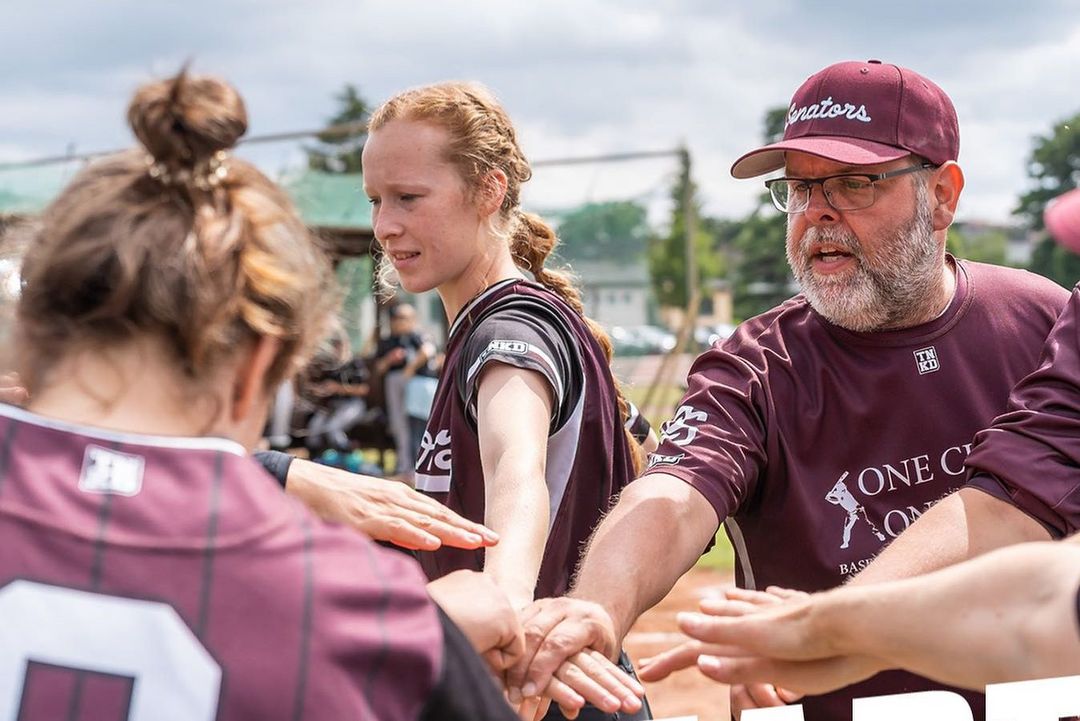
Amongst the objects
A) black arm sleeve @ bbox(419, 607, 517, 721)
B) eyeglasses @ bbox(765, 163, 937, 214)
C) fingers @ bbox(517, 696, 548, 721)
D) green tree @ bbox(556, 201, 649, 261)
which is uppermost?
green tree @ bbox(556, 201, 649, 261)

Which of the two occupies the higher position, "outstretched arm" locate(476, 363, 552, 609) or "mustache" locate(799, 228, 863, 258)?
"mustache" locate(799, 228, 863, 258)

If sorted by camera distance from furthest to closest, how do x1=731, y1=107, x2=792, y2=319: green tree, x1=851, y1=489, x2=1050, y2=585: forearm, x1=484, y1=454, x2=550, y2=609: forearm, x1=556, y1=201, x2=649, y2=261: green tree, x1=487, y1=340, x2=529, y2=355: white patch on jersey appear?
x1=731, y1=107, x2=792, y2=319: green tree < x1=556, y1=201, x2=649, y2=261: green tree < x1=487, y1=340, x2=529, y2=355: white patch on jersey < x1=851, y1=489, x2=1050, y2=585: forearm < x1=484, y1=454, x2=550, y2=609: forearm

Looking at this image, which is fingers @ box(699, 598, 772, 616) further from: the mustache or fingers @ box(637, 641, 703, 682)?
the mustache

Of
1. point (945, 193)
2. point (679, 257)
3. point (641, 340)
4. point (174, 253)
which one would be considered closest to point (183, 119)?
point (174, 253)

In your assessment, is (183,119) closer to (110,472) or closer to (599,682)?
(110,472)

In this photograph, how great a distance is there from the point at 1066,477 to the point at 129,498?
1.90m

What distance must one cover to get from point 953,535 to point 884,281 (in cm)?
65

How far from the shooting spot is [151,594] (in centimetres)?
119

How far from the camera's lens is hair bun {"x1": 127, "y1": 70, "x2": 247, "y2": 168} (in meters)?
1.34

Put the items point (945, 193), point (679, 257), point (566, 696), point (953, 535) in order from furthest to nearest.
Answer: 1. point (679, 257)
2. point (945, 193)
3. point (953, 535)
4. point (566, 696)

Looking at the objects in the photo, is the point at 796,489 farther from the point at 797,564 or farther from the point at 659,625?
the point at 659,625

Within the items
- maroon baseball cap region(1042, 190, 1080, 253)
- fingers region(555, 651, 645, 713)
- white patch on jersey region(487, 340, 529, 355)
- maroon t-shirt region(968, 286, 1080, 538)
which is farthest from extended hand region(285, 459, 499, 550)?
maroon baseball cap region(1042, 190, 1080, 253)

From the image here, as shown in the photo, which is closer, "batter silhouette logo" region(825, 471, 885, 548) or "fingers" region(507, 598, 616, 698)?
"fingers" region(507, 598, 616, 698)

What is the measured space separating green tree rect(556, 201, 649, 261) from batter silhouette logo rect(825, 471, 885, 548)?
11160 mm
